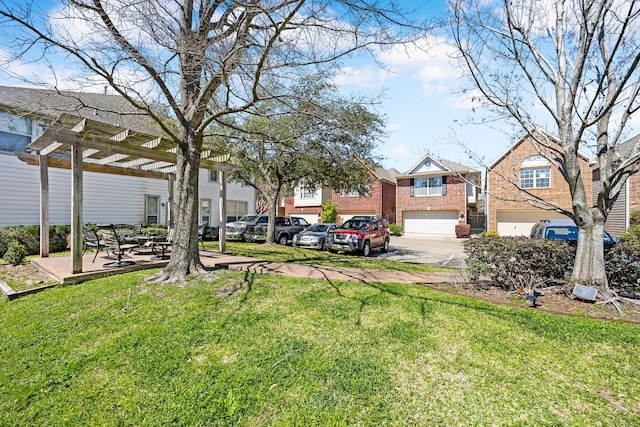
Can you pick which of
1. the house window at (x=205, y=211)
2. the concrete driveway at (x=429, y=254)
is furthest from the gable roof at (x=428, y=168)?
the house window at (x=205, y=211)

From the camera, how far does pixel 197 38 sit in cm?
560

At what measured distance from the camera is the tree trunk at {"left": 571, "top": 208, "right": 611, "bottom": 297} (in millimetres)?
5871

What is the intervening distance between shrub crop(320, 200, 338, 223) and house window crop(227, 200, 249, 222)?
8.11m

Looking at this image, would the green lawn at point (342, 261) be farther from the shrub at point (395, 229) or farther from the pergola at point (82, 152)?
the shrub at point (395, 229)

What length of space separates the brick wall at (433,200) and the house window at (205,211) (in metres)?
16.2

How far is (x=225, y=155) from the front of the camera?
1002 centimetres

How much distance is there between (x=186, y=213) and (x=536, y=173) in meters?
23.9

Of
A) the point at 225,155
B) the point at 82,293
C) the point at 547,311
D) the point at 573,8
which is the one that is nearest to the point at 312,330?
the point at 547,311

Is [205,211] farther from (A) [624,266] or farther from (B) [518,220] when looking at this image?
(B) [518,220]

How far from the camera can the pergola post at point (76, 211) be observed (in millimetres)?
6551

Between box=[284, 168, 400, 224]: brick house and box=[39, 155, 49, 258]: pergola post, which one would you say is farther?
box=[284, 168, 400, 224]: brick house

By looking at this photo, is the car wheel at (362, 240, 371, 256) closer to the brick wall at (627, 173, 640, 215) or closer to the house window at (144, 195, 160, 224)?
the house window at (144, 195, 160, 224)

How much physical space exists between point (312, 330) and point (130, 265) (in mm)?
5728

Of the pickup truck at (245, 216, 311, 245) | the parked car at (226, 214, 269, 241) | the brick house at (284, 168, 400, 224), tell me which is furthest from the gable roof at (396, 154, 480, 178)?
the parked car at (226, 214, 269, 241)
